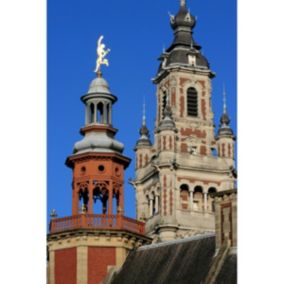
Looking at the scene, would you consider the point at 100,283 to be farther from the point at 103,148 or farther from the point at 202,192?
the point at 202,192

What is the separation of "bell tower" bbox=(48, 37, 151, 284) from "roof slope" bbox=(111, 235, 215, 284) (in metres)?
0.83

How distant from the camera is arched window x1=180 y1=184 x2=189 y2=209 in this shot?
96.9 meters

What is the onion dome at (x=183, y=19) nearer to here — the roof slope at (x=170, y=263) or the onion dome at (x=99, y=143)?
the onion dome at (x=99, y=143)

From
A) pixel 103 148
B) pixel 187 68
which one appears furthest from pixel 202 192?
pixel 103 148

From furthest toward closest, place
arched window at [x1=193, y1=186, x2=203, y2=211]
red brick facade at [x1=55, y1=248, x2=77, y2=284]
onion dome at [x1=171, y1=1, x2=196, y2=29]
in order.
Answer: onion dome at [x1=171, y1=1, x2=196, y2=29] → arched window at [x1=193, y1=186, x2=203, y2=211] → red brick facade at [x1=55, y1=248, x2=77, y2=284]

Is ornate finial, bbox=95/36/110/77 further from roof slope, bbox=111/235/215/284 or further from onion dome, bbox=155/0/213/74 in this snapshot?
onion dome, bbox=155/0/213/74

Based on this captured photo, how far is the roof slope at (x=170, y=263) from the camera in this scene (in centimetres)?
3472

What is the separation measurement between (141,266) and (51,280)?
4.38 metres

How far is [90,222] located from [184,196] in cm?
5829

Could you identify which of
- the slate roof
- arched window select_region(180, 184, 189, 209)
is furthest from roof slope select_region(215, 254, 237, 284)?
arched window select_region(180, 184, 189, 209)

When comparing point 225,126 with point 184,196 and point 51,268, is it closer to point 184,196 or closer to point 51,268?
point 184,196
